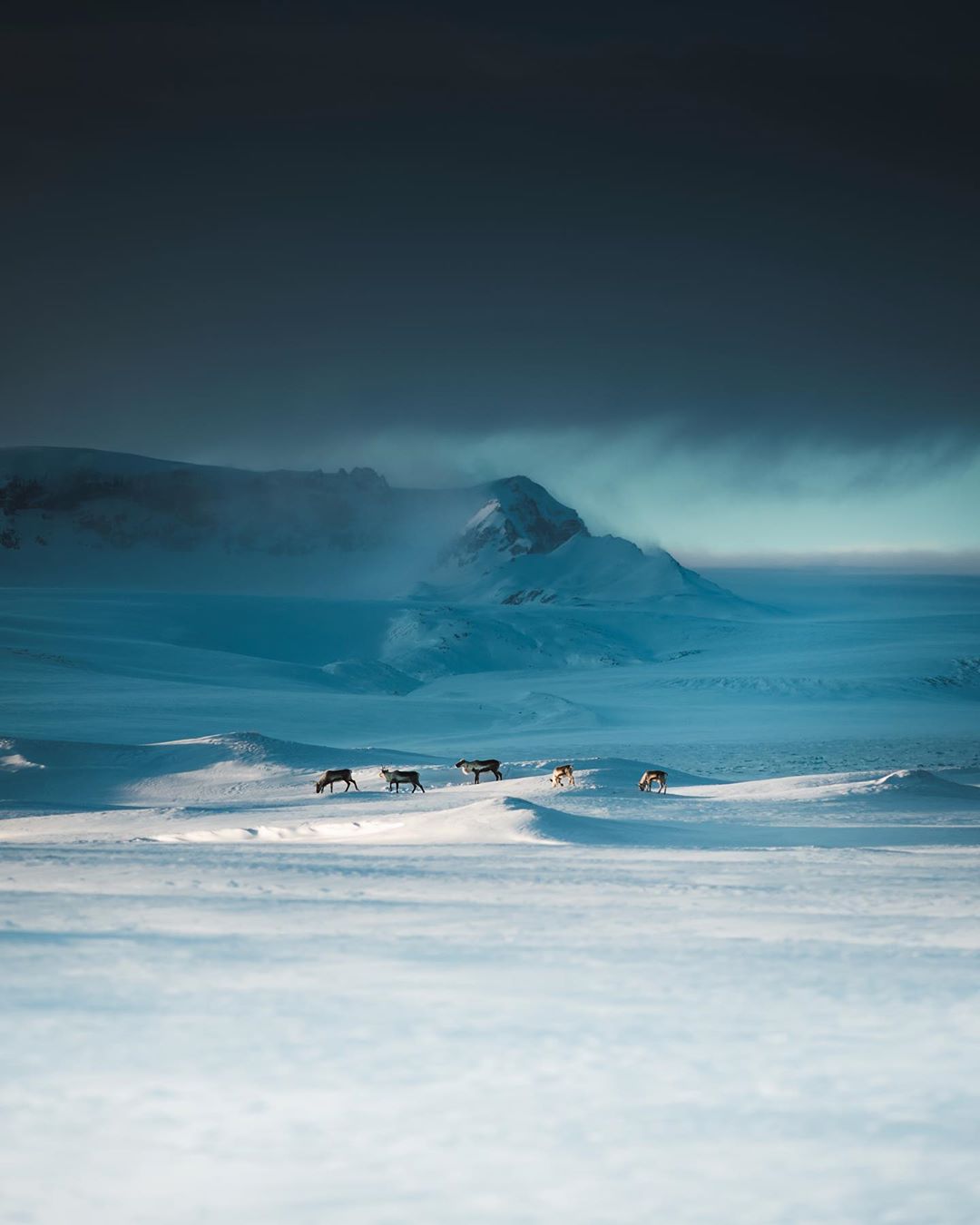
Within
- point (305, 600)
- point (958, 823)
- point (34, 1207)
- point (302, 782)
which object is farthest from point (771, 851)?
point (305, 600)

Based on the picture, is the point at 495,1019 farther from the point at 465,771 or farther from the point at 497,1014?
the point at 465,771

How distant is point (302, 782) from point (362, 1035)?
79.9ft

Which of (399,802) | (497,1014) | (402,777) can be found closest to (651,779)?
(399,802)

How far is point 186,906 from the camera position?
1009 centimetres

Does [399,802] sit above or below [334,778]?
below

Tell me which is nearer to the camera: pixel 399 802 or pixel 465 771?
pixel 399 802

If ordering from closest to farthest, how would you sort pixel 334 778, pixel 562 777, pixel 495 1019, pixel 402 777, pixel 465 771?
pixel 495 1019
pixel 562 777
pixel 402 777
pixel 334 778
pixel 465 771

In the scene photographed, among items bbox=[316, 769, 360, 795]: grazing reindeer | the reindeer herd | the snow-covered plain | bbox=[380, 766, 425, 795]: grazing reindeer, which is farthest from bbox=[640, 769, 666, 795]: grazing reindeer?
bbox=[316, 769, 360, 795]: grazing reindeer

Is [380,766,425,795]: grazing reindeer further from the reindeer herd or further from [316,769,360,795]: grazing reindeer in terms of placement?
[316,769,360,795]: grazing reindeer

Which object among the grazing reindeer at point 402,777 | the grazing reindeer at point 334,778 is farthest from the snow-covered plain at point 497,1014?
the grazing reindeer at point 334,778

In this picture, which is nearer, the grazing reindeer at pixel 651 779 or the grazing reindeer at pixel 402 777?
the grazing reindeer at pixel 651 779

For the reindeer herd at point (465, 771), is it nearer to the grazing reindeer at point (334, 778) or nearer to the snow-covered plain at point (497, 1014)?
the grazing reindeer at point (334, 778)

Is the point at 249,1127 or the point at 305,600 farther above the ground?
the point at 305,600

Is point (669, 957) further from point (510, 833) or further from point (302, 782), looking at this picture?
point (302, 782)
